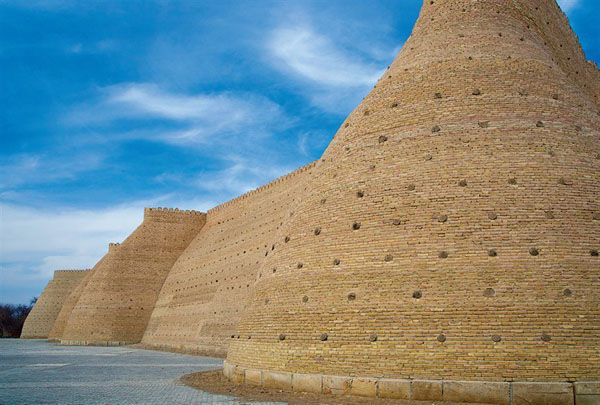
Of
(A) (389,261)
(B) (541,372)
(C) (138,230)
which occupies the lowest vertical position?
(B) (541,372)

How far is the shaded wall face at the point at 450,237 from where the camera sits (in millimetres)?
9602

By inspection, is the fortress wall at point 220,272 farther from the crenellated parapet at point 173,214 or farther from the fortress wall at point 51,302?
the fortress wall at point 51,302

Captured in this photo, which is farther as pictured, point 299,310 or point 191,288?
point 191,288

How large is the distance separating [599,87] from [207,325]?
2082 centimetres

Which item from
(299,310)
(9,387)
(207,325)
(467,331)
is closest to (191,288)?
(207,325)

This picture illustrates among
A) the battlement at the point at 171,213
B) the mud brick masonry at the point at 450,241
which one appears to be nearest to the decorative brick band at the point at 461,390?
the mud brick masonry at the point at 450,241

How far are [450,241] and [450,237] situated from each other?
0.08 metres

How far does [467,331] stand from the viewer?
963cm

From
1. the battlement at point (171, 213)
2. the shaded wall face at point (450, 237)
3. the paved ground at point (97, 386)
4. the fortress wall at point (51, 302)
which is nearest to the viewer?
the shaded wall face at point (450, 237)

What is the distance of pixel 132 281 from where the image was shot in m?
40.0

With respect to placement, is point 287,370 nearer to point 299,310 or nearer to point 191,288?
point 299,310

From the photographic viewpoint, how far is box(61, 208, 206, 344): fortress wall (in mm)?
38219

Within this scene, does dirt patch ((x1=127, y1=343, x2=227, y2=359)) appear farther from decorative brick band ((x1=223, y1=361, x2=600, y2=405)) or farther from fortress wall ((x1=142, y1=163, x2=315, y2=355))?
decorative brick band ((x1=223, y1=361, x2=600, y2=405))

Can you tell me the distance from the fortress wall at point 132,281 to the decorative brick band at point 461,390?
3063 cm
